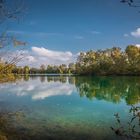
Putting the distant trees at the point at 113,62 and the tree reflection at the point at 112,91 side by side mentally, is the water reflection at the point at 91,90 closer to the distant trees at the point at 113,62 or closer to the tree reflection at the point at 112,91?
the tree reflection at the point at 112,91

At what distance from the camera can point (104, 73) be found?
276 ft

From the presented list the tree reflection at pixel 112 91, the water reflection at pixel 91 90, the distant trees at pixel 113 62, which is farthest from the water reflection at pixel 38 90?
the distant trees at pixel 113 62

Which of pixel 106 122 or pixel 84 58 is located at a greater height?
pixel 84 58

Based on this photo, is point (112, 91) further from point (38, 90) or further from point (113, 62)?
point (113, 62)

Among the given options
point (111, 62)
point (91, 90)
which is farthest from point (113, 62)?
point (91, 90)

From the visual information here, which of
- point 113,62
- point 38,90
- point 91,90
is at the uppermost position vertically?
point 113,62

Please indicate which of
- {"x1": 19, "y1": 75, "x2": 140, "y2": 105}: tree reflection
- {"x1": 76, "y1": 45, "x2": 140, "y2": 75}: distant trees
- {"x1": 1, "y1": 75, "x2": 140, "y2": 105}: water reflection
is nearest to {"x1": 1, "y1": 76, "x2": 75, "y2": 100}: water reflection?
{"x1": 1, "y1": 75, "x2": 140, "y2": 105}: water reflection

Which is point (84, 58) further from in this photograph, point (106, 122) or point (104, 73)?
point (106, 122)

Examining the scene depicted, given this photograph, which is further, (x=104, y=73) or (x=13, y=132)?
(x=104, y=73)

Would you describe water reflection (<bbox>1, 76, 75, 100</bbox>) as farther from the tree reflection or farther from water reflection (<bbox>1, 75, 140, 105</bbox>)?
the tree reflection

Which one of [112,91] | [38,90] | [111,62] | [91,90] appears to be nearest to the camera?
[112,91]

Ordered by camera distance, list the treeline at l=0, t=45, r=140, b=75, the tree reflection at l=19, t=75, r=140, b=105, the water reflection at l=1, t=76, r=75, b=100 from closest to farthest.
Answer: the tree reflection at l=19, t=75, r=140, b=105 → the water reflection at l=1, t=76, r=75, b=100 → the treeline at l=0, t=45, r=140, b=75

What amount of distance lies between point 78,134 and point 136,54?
72.3 metres

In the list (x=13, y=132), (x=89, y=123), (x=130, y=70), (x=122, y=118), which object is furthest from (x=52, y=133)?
(x=130, y=70)
